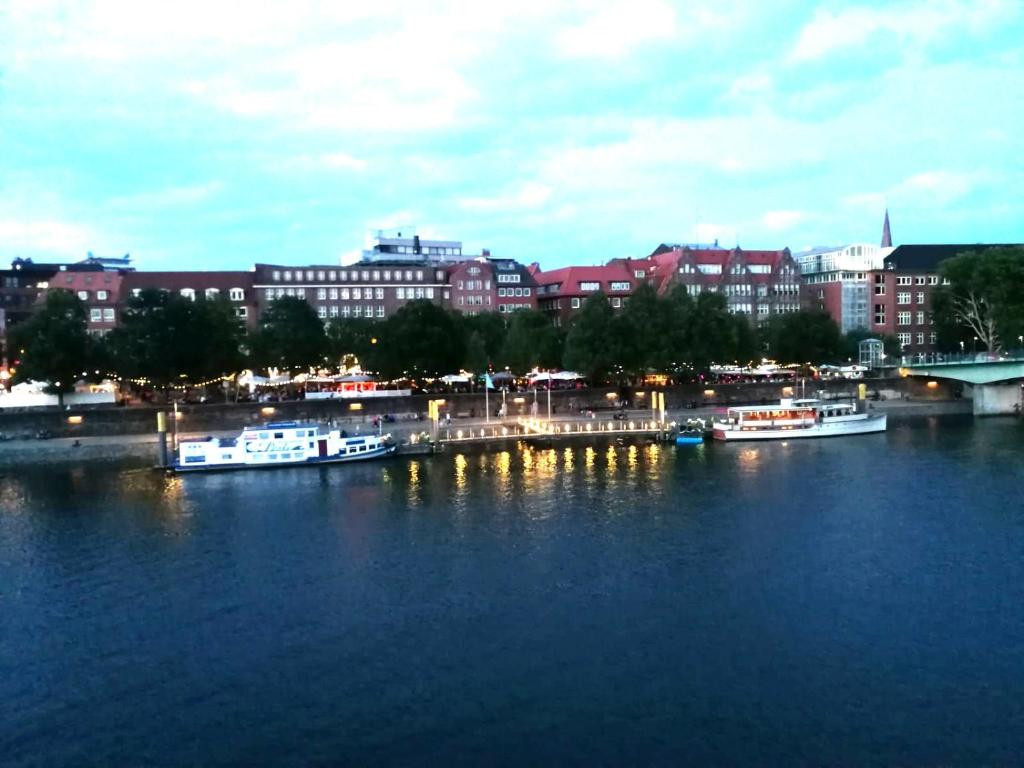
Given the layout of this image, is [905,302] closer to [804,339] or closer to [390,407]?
[804,339]

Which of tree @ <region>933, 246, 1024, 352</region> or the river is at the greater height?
tree @ <region>933, 246, 1024, 352</region>

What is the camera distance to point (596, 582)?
28828 millimetres

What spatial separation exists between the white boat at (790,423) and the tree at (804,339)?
19014 mm

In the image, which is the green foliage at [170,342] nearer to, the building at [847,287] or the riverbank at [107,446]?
the riverbank at [107,446]

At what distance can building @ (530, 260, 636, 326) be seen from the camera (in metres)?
107

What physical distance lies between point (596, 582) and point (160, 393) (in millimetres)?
53949

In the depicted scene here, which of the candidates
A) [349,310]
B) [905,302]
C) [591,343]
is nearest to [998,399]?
[591,343]

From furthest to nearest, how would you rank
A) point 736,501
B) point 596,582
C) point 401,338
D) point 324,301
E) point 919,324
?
point 919,324 → point 324,301 → point 401,338 → point 736,501 → point 596,582

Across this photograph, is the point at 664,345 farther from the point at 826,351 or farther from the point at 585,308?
the point at 826,351

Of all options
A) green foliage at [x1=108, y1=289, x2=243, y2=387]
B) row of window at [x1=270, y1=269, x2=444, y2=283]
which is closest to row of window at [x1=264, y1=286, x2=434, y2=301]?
row of window at [x1=270, y1=269, x2=444, y2=283]

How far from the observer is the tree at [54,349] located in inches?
2581

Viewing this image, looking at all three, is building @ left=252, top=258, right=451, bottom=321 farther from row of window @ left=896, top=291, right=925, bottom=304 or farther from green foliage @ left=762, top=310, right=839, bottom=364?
row of window @ left=896, top=291, right=925, bottom=304

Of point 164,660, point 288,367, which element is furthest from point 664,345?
point 164,660

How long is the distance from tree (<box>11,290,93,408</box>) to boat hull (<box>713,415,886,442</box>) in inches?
1726
